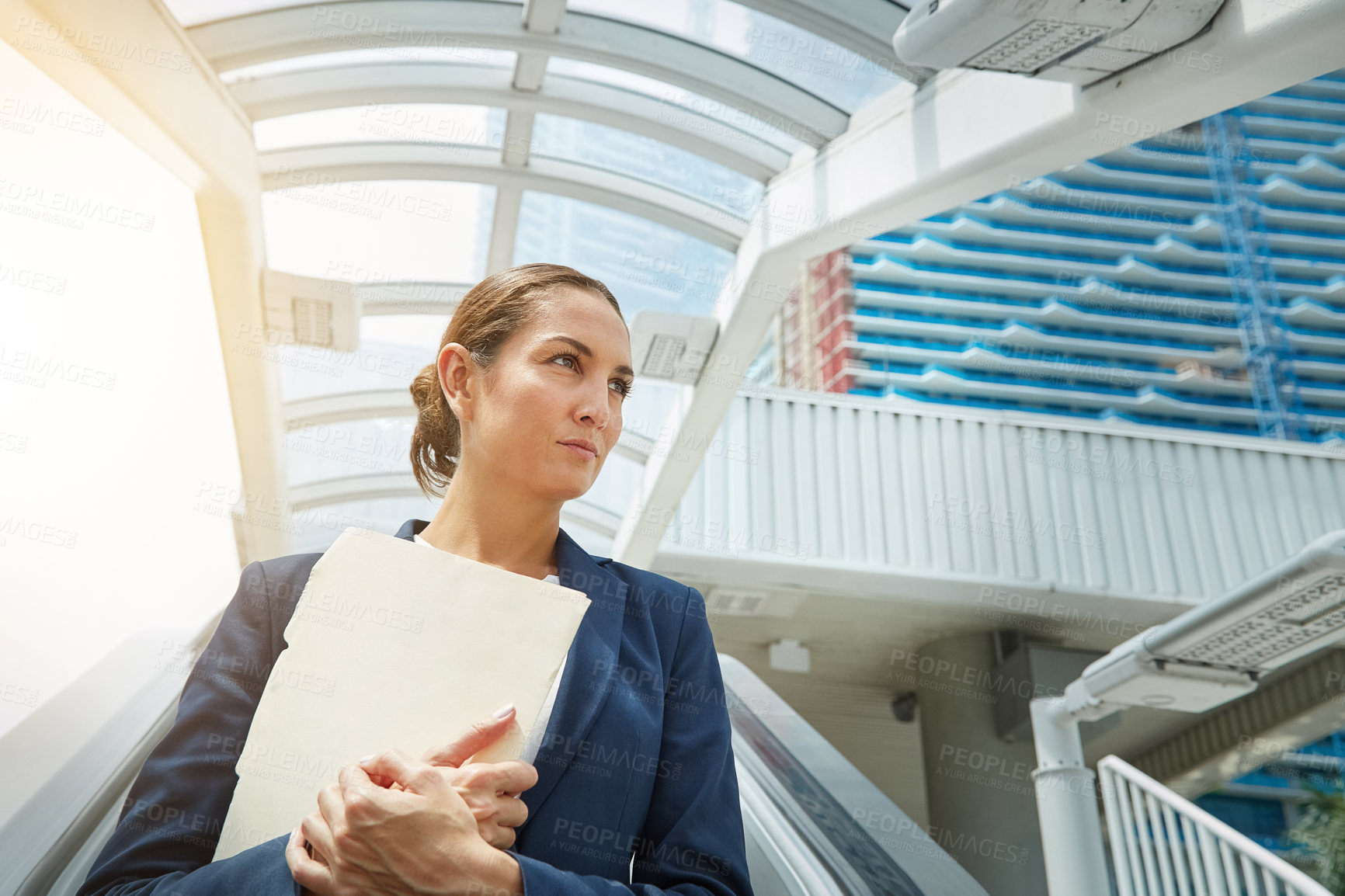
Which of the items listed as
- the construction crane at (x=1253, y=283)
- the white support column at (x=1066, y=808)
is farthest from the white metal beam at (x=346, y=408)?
the construction crane at (x=1253, y=283)

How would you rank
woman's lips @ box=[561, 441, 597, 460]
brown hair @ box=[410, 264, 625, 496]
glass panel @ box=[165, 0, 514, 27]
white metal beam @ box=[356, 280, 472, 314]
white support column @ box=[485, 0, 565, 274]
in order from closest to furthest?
1. woman's lips @ box=[561, 441, 597, 460]
2. brown hair @ box=[410, 264, 625, 496]
3. glass panel @ box=[165, 0, 514, 27]
4. white support column @ box=[485, 0, 565, 274]
5. white metal beam @ box=[356, 280, 472, 314]

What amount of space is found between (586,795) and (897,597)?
727 centimetres

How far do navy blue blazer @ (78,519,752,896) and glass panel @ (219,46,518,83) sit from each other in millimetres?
3384

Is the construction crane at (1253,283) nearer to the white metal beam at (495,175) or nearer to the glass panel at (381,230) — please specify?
the white metal beam at (495,175)

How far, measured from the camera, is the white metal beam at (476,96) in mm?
4285

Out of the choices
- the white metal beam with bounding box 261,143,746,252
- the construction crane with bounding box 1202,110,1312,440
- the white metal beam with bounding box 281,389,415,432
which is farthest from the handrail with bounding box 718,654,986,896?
the construction crane with bounding box 1202,110,1312,440

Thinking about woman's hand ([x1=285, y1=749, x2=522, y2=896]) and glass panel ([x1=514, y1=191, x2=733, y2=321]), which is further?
glass panel ([x1=514, y1=191, x2=733, y2=321])

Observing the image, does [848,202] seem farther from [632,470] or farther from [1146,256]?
[1146,256]

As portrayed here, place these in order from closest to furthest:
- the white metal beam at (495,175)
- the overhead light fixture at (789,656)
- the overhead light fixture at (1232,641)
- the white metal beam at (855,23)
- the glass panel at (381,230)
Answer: the overhead light fixture at (1232,641) < the white metal beam at (855,23) < the white metal beam at (495,175) < the glass panel at (381,230) < the overhead light fixture at (789,656)

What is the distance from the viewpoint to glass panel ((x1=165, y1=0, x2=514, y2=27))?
369 cm

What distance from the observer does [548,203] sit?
5.21 metres

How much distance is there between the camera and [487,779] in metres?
1.10

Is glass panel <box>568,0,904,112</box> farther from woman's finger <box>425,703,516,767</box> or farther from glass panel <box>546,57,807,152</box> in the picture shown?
woman's finger <box>425,703,516,767</box>

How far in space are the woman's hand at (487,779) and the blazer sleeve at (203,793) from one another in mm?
201
